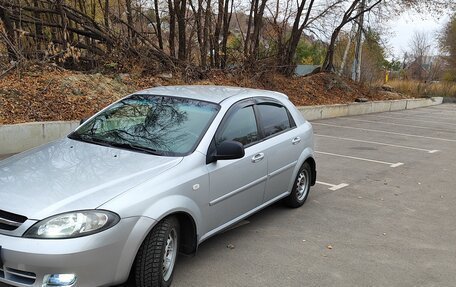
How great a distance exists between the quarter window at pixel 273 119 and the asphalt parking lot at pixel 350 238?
1.06 meters

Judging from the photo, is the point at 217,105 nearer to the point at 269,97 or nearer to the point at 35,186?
the point at 269,97

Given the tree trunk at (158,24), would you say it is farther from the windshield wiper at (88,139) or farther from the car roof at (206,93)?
the windshield wiper at (88,139)

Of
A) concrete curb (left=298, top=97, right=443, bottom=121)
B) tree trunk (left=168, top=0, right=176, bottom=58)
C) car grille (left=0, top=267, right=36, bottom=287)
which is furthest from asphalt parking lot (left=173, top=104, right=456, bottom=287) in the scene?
tree trunk (left=168, top=0, right=176, bottom=58)

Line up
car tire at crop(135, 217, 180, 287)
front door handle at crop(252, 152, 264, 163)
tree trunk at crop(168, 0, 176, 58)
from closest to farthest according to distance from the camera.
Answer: car tire at crop(135, 217, 180, 287) → front door handle at crop(252, 152, 264, 163) → tree trunk at crop(168, 0, 176, 58)

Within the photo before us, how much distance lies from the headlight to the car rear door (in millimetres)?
2149

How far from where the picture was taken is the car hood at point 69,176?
9.96ft

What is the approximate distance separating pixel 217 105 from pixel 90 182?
163 centimetres

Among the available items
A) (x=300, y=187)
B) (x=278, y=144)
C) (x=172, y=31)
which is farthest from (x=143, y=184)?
(x=172, y=31)

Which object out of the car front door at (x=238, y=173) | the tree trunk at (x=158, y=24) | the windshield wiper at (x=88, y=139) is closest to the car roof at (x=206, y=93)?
the car front door at (x=238, y=173)

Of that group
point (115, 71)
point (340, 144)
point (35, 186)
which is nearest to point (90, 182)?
point (35, 186)

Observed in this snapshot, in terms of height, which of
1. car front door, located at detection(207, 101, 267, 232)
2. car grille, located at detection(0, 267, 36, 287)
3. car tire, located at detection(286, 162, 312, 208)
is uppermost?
car front door, located at detection(207, 101, 267, 232)

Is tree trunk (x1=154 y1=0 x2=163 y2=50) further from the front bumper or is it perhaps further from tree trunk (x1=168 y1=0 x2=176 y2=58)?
the front bumper

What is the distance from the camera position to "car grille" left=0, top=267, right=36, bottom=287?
2899mm

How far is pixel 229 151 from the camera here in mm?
3949
